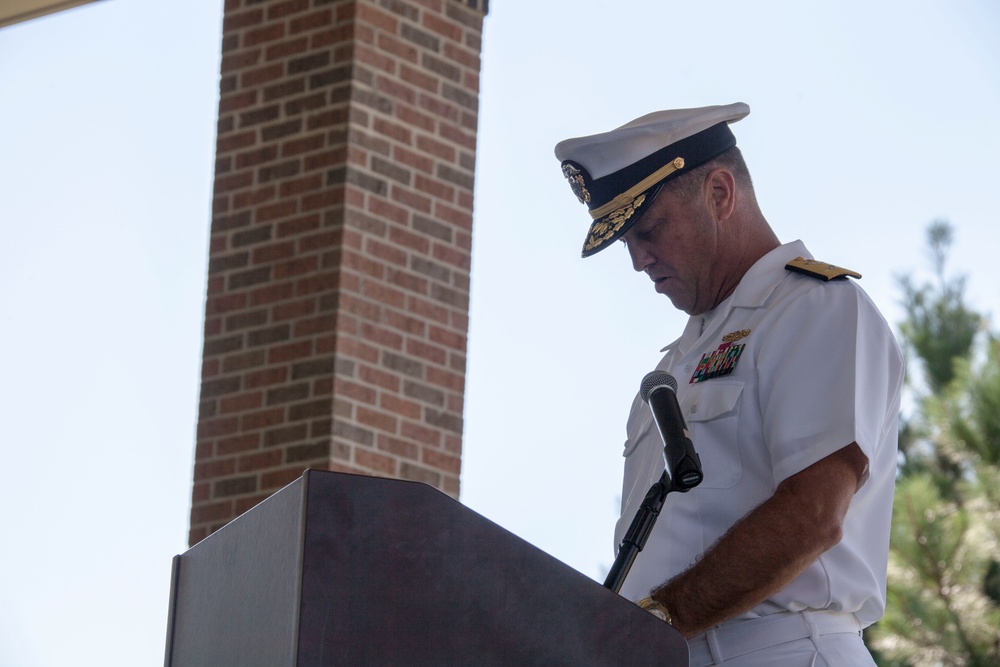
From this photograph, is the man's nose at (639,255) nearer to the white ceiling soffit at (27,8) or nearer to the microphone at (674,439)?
the microphone at (674,439)

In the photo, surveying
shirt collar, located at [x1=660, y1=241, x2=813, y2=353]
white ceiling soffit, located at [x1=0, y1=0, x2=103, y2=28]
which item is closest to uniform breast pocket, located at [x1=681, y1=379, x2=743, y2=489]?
shirt collar, located at [x1=660, y1=241, x2=813, y2=353]

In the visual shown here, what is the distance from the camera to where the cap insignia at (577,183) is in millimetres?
2479

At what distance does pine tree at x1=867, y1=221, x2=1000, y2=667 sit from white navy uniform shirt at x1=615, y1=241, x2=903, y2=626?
6.66 metres

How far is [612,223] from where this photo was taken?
240 cm

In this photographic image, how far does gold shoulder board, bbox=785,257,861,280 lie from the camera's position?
7.19 ft

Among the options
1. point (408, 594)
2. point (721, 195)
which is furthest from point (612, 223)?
point (408, 594)

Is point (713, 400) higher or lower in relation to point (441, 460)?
lower

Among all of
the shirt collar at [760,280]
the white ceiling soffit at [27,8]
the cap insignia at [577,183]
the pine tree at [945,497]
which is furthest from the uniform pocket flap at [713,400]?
the pine tree at [945,497]

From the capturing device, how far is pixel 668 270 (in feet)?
7.90

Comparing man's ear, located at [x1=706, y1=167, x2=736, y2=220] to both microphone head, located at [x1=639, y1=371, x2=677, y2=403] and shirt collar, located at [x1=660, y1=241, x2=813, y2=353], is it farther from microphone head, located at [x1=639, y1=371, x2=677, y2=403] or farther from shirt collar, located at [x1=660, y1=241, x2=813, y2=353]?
microphone head, located at [x1=639, y1=371, x2=677, y2=403]

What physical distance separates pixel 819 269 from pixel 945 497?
8.34 m

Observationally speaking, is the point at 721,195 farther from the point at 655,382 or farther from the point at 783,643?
the point at 783,643

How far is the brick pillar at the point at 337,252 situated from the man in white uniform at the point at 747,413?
191 centimetres

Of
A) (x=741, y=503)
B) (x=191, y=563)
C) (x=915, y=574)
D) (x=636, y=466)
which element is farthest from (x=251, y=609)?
(x=915, y=574)
